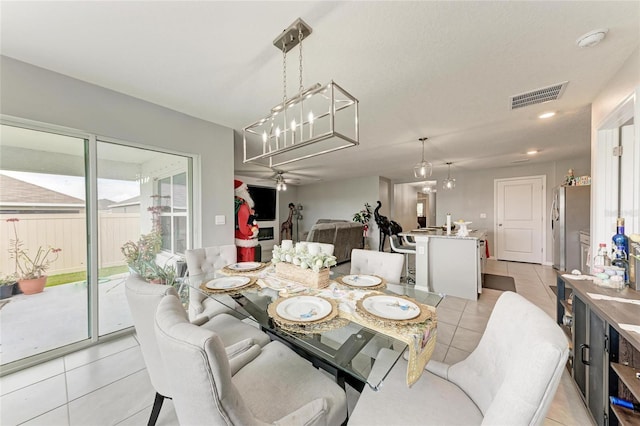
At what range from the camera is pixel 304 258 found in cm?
166

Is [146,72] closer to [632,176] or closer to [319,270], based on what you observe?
[319,270]

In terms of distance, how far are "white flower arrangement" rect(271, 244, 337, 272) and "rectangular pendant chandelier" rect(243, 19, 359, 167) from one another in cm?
71

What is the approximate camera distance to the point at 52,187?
6.74 feet

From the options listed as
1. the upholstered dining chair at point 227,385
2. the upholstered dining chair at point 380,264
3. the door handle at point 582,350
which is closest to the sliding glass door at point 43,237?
the upholstered dining chair at point 227,385

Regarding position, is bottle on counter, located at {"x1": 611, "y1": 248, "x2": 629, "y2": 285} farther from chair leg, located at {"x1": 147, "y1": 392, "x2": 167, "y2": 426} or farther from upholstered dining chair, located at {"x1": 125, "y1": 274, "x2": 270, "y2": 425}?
chair leg, located at {"x1": 147, "y1": 392, "x2": 167, "y2": 426}

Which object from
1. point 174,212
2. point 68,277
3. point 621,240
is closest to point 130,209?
point 174,212

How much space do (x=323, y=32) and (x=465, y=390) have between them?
6.96 ft

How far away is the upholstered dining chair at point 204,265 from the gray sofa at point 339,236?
7.48ft

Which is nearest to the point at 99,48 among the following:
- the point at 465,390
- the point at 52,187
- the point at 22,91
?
the point at 22,91

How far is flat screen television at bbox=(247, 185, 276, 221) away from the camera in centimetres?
659

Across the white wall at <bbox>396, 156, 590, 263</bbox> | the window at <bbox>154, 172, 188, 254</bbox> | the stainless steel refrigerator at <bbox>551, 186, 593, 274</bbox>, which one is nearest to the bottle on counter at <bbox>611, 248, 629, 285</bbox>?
the stainless steel refrigerator at <bbox>551, 186, 593, 274</bbox>

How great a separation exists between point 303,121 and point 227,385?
6.81 feet

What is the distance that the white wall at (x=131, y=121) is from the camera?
1778 millimetres

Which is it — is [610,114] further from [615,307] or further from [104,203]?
[104,203]
